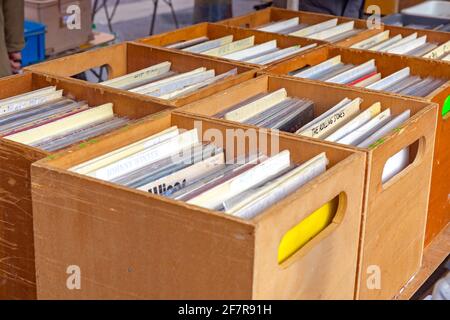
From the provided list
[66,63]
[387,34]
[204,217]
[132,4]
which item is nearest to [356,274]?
[204,217]

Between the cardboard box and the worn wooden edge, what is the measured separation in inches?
110

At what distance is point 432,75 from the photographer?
1836 millimetres

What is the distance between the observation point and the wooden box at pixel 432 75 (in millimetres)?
1613

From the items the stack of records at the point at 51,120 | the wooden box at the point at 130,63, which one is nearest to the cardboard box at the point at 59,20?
the wooden box at the point at 130,63

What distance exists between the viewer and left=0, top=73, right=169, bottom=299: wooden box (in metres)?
1.32

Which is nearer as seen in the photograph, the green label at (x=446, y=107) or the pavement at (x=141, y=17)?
the green label at (x=446, y=107)

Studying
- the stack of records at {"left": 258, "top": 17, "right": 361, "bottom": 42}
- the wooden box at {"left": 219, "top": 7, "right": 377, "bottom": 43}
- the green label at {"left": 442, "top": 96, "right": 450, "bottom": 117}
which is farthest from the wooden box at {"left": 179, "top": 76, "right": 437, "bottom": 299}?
the wooden box at {"left": 219, "top": 7, "right": 377, "bottom": 43}

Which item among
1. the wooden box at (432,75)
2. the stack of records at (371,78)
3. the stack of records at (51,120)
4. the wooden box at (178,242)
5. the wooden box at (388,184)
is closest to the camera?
the wooden box at (178,242)

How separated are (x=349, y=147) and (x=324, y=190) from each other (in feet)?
0.60

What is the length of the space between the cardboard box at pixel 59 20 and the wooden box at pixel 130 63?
2.11 meters

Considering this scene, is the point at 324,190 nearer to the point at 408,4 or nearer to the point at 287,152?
the point at 287,152

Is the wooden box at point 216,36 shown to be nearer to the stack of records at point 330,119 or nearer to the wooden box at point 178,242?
the stack of records at point 330,119

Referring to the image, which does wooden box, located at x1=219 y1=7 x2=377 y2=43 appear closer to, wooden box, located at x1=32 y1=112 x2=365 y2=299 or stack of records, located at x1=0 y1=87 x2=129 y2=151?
stack of records, located at x1=0 y1=87 x2=129 y2=151

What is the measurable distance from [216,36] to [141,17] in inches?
217
